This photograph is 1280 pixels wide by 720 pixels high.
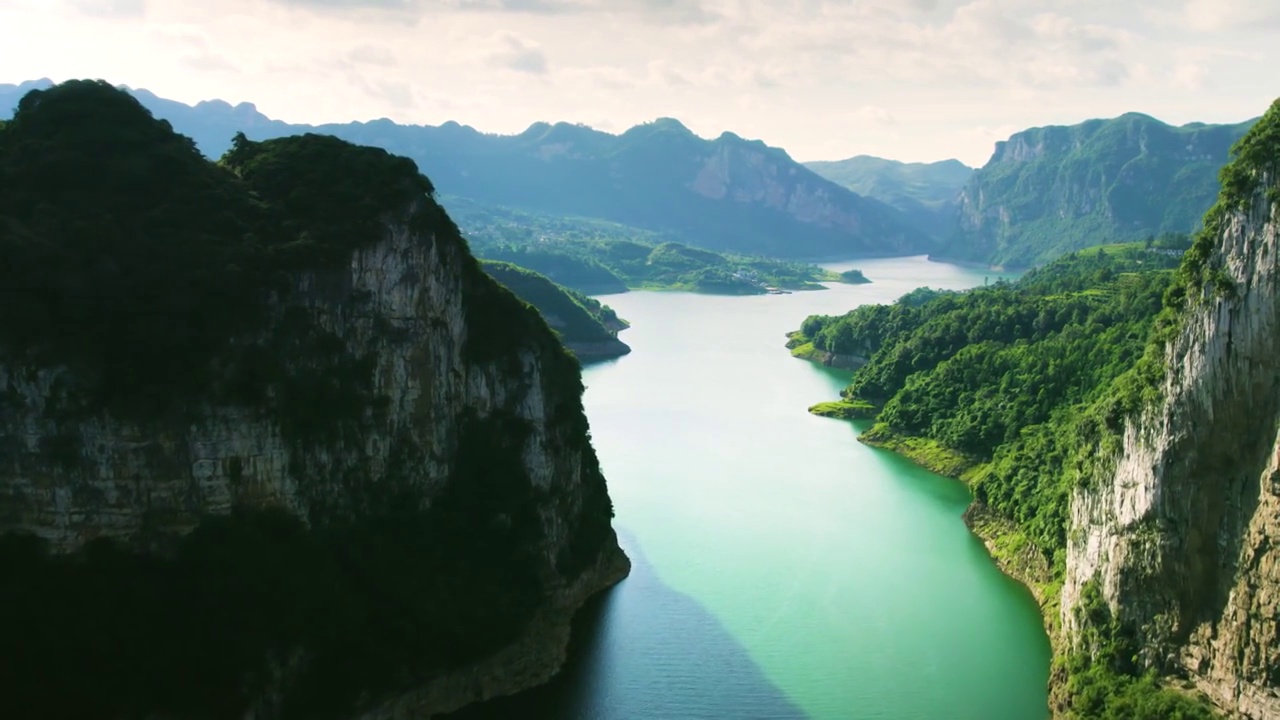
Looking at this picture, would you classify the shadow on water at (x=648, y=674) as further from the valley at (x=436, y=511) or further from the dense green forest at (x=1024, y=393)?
the dense green forest at (x=1024, y=393)

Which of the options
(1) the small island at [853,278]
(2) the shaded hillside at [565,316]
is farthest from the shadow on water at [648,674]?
(1) the small island at [853,278]

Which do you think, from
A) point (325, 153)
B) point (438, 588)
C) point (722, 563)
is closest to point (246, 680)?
point (438, 588)

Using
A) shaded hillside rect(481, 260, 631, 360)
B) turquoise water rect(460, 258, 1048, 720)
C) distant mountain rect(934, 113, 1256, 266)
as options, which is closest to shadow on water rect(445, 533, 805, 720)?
turquoise water rect(460, 258, 1048, 720)

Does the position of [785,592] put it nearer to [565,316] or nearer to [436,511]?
[436,511]

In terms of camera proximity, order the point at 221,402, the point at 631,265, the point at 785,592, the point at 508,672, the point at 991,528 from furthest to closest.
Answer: the point at 631,265 → the point at 991,528 → the point at 785,592 → the point at 508,672 → the point at 221,402

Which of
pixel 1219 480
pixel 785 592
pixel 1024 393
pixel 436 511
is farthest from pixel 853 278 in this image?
pixel 1219 480

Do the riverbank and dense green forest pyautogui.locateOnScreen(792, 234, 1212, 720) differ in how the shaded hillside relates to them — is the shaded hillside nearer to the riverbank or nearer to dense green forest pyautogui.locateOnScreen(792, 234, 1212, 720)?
dense green forest pyautogui.locateOnScreen(792, 234, 1212, 720)
